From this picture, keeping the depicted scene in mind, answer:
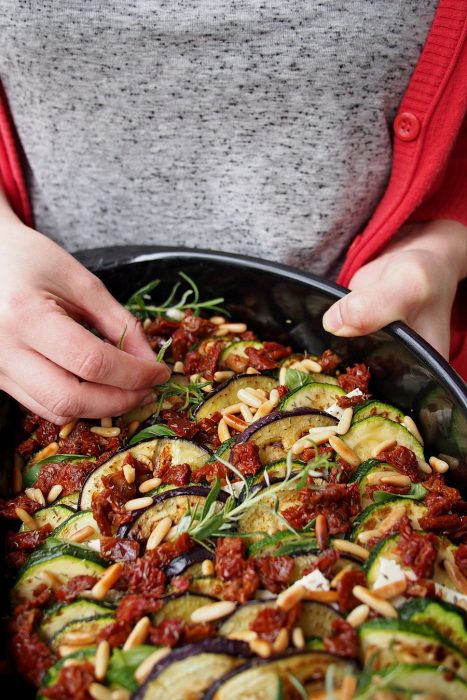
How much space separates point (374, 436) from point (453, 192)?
1444 millimetres

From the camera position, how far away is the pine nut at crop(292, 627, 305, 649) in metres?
1.86

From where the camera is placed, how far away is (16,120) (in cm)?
323

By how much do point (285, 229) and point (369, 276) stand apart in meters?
0.53

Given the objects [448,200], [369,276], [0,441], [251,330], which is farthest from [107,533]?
[448,200]

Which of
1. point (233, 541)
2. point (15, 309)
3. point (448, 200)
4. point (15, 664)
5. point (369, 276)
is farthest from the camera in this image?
point (448, 200)

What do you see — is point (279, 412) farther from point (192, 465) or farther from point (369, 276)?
point (369, 276)

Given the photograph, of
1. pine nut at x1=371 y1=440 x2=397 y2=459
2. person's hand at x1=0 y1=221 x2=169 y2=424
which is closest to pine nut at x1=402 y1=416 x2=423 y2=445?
pine nut at x1=371 y1=440 x2=397 y2=459

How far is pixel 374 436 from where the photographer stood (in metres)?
2.60

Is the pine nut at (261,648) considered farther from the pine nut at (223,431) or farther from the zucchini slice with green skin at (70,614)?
the pine nut at (223,431)

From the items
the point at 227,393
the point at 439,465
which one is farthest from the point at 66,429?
the point at 439,465

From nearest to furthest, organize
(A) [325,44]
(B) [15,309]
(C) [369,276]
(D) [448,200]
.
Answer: (B) [15,309] → (A) [325,44] → (C) [369,276] → (D) [448,200]

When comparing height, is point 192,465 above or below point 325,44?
below

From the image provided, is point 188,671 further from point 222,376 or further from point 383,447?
point 222,376

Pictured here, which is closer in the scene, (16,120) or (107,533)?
(107,533)
